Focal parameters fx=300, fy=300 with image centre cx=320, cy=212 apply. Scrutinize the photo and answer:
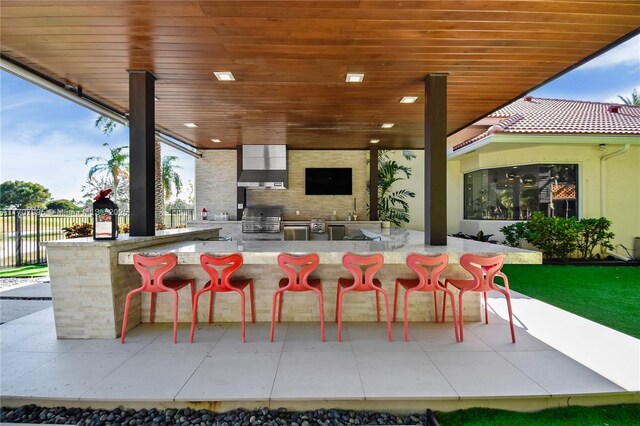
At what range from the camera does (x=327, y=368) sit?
263 cm

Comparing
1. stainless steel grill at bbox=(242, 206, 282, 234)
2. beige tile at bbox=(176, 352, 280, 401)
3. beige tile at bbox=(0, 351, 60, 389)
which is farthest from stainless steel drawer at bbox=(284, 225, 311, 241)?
beige tile at bbox=(0, 351, 60, 389)

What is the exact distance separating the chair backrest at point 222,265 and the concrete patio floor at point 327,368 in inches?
25.4

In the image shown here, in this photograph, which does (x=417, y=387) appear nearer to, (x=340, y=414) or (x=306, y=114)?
(x=340, y=414)

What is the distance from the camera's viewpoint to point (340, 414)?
2.17 m

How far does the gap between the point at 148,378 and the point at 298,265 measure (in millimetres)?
1577

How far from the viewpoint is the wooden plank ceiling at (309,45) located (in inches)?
100

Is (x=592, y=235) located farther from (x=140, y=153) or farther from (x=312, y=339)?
(x=140, y=153)

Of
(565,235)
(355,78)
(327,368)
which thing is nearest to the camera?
(327,368)

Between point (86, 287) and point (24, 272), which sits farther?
point (24, 272)

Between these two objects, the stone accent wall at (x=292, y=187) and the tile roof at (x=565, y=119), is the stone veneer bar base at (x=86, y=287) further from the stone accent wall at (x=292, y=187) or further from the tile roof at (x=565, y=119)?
the tile roof at (x=565, y=119)

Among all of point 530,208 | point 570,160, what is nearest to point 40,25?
point 530,208

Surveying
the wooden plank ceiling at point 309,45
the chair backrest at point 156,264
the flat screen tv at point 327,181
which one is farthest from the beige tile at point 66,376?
the flat screen tv at point 327,181

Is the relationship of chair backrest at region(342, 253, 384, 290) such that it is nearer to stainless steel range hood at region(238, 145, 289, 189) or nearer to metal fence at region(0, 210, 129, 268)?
stainless steel range hood at region(238, 145, 289, 189)

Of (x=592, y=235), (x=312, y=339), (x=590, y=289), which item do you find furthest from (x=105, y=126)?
(x=592, y=235)
